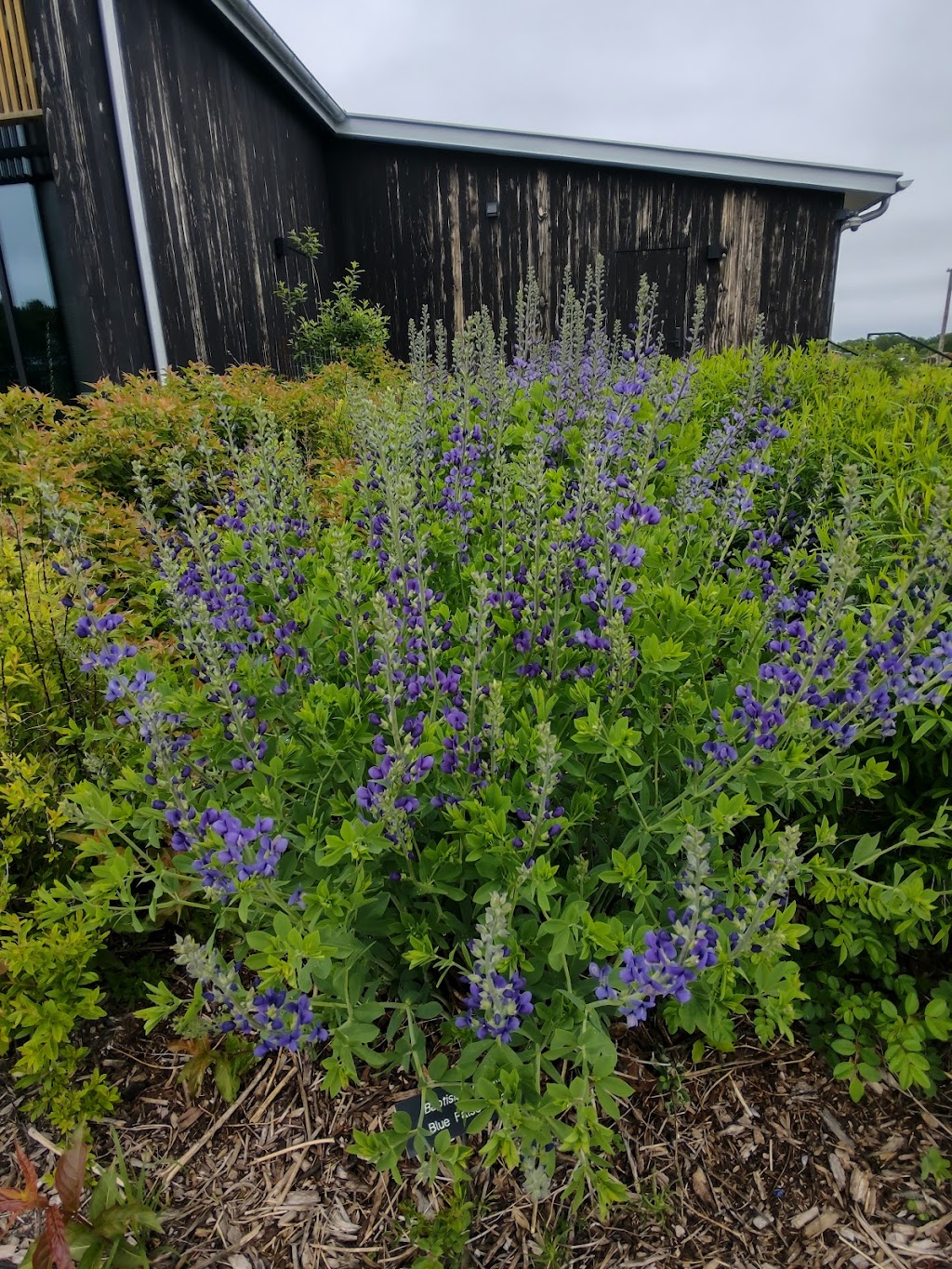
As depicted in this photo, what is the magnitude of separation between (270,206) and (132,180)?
3753mm

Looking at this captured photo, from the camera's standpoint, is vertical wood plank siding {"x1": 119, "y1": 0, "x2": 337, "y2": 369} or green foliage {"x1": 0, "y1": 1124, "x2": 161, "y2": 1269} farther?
vertical wood plank siding {"x1": 119, "y1": 0, "x2": 337, "y2": 369}

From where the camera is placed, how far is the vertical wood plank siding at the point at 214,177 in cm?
795

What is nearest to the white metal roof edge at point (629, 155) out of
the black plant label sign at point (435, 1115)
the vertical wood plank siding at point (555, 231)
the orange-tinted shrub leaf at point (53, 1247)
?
the vertical wood plank siding at point (555, 231)

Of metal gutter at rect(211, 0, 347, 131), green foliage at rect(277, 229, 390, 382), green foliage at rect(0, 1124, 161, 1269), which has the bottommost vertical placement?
green foliage at rect(0, 1124, 161, 1269)

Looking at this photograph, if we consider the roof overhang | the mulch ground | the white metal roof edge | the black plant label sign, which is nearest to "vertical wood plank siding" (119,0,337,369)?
the roof overhang

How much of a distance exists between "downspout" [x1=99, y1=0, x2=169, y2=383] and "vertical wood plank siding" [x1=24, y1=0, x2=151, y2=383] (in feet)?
0.19

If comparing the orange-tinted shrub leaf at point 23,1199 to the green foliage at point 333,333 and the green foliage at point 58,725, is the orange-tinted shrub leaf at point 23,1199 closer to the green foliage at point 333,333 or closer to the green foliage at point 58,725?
the green foliage at point 58,725

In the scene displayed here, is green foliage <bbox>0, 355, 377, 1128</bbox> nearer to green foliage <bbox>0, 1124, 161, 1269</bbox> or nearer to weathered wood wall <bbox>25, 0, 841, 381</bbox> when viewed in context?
green foliage <bbox>0, 1124, 161, 1269</bbox>

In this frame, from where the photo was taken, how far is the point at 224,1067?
2.18 meters

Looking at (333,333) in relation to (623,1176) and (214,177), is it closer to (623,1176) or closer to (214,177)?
(214,177)

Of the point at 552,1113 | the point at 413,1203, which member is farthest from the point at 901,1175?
the point at 413,1203

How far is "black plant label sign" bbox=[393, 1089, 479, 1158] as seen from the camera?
1871 mm

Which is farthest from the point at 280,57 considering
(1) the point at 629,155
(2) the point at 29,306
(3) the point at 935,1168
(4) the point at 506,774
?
(3) the point at 935,1168

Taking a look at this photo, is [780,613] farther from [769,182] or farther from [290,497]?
[769,182]
